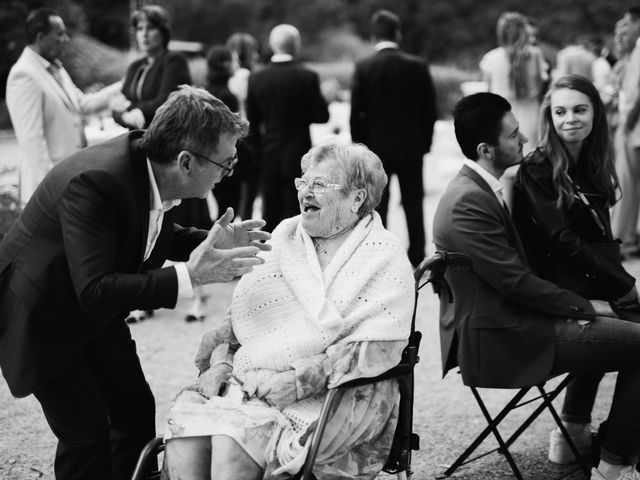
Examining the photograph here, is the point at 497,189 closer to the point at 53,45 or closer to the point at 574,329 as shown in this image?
the point at 574,329

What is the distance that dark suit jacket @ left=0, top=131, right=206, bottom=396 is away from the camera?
268 centimetres

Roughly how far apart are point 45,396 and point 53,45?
344 cm

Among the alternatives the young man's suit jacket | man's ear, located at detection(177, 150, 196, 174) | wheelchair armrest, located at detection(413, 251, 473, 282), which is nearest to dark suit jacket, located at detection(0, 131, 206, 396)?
man's ear, located at detection(177, 150, 196, 174)

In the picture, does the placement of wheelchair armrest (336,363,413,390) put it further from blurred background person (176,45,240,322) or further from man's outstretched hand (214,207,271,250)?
blurred background person (176,45,240,322)

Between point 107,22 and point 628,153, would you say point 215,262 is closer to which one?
point 628,153

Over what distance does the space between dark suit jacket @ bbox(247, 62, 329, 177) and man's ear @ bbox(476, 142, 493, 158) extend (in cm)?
377

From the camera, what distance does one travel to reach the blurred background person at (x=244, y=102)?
24.7ft

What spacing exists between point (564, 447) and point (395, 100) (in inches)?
160

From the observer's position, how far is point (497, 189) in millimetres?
3576

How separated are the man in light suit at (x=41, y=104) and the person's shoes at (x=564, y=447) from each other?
3636 mm

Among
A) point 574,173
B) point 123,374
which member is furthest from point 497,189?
point 123,374

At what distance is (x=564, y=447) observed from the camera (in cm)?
391

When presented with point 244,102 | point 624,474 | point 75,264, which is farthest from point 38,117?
point 624,474

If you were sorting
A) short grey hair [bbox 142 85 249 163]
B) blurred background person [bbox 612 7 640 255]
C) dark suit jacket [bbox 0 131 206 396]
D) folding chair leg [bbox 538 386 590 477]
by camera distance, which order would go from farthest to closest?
blurred background person [bbox 612 7 640 255], folding chair leg [bbox 538 386 590 477], short grey hair [bbox 142 85 249 163], dark suit jacket [bbox 0 131 206 396]
